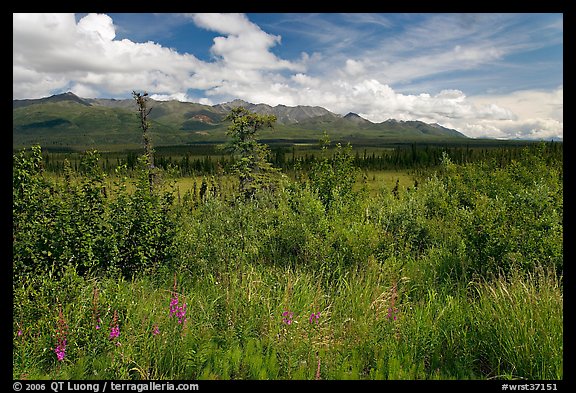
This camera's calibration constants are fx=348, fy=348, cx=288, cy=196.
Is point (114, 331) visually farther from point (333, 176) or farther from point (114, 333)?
point (333, 176)

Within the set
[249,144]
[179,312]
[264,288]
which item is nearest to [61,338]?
[179,312]

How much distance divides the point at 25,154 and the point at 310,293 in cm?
595

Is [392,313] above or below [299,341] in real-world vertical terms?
above

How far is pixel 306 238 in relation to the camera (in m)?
8.65

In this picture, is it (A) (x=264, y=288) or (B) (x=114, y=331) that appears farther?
Answer: (A) (x=264, y=288)

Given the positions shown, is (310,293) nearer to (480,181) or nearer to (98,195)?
(98,195)

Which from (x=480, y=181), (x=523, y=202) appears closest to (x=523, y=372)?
(x=523, y=202)

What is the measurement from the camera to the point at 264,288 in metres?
6.50

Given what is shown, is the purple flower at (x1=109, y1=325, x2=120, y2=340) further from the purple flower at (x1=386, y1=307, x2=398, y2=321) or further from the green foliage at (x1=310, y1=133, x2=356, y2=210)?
the green foliage at (x1=310, y1=133, x2=356, y2=210)

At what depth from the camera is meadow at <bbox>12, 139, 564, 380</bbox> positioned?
4.64m

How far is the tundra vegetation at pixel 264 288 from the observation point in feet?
15.2

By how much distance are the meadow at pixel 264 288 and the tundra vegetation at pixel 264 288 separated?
0.03 meters

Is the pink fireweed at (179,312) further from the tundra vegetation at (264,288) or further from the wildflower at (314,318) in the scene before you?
the wildflower at (314,318)
